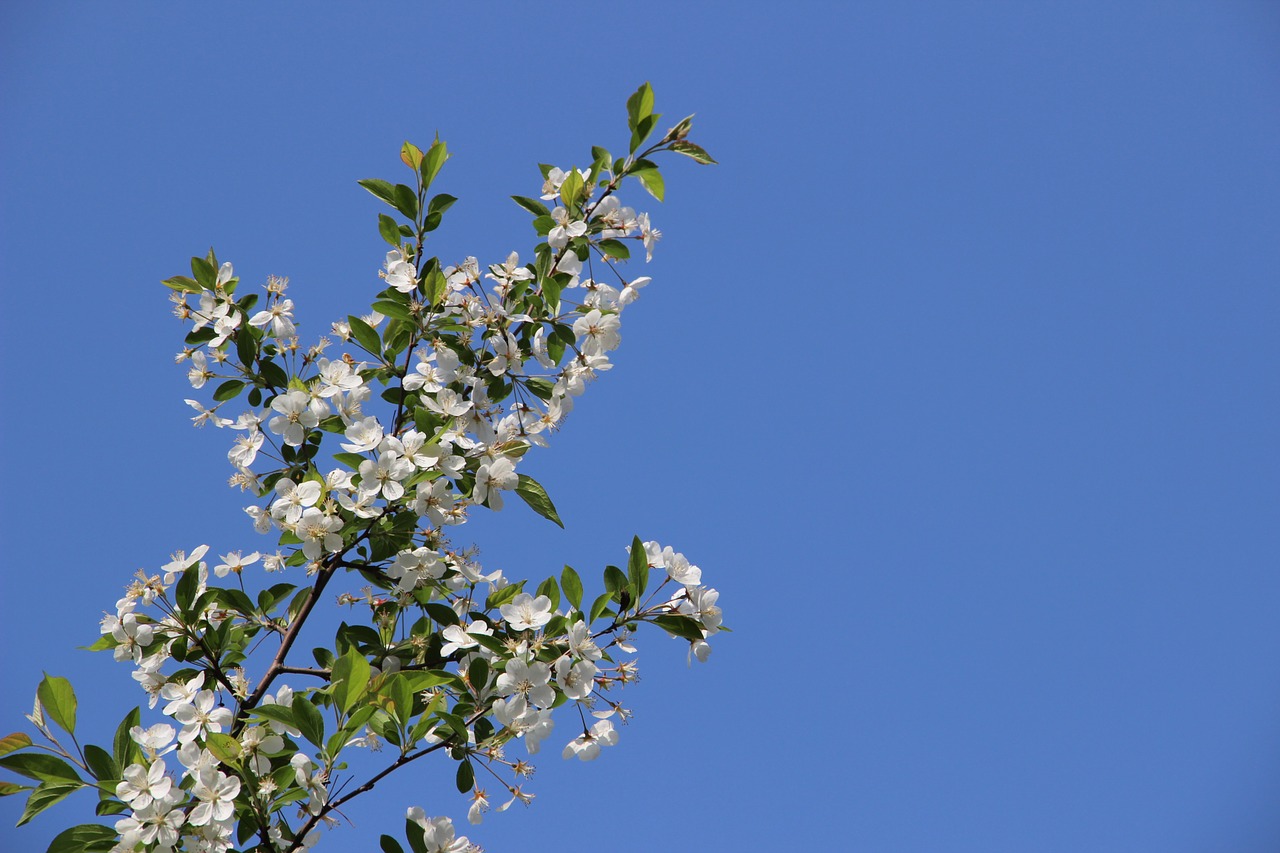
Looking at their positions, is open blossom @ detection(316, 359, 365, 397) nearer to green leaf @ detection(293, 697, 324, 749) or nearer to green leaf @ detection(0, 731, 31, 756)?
green leaf @ detection(293, 697, 324, 749)

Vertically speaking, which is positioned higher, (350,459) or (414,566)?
(350,459)

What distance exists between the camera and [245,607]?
288cm

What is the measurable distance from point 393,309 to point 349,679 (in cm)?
113

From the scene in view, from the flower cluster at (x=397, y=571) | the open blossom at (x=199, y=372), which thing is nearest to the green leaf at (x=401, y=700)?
the flower cluster at (x=397, y=571)

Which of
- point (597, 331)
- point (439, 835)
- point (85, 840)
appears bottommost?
A: point (439, 835)

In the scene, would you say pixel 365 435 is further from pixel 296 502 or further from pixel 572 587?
pixel 572 587

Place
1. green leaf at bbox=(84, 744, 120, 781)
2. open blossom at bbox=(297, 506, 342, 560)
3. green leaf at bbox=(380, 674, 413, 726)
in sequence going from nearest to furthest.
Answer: green leaf at bbox=(380, 674, 413, 726) → green leaf at bbox=(84, 744, 120, 781) → open blossom at bbox=(297, 506, 342, 560)

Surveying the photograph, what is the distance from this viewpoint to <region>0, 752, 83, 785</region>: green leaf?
7.89 ft

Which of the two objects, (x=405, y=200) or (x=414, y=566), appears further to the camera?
(x=405, y=200)

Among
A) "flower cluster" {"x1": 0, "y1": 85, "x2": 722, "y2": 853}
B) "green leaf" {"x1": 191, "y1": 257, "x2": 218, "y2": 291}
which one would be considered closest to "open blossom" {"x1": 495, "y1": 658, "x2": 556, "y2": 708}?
"flower cluster" {"x1": 0, "y1": 85, "x2": 722, "y2": 853}

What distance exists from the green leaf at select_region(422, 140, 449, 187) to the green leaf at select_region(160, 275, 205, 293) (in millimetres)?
800

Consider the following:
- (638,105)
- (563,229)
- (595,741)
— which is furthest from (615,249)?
(595,741)

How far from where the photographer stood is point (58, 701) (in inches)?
99.0

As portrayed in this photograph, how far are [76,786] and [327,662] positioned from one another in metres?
0.70
